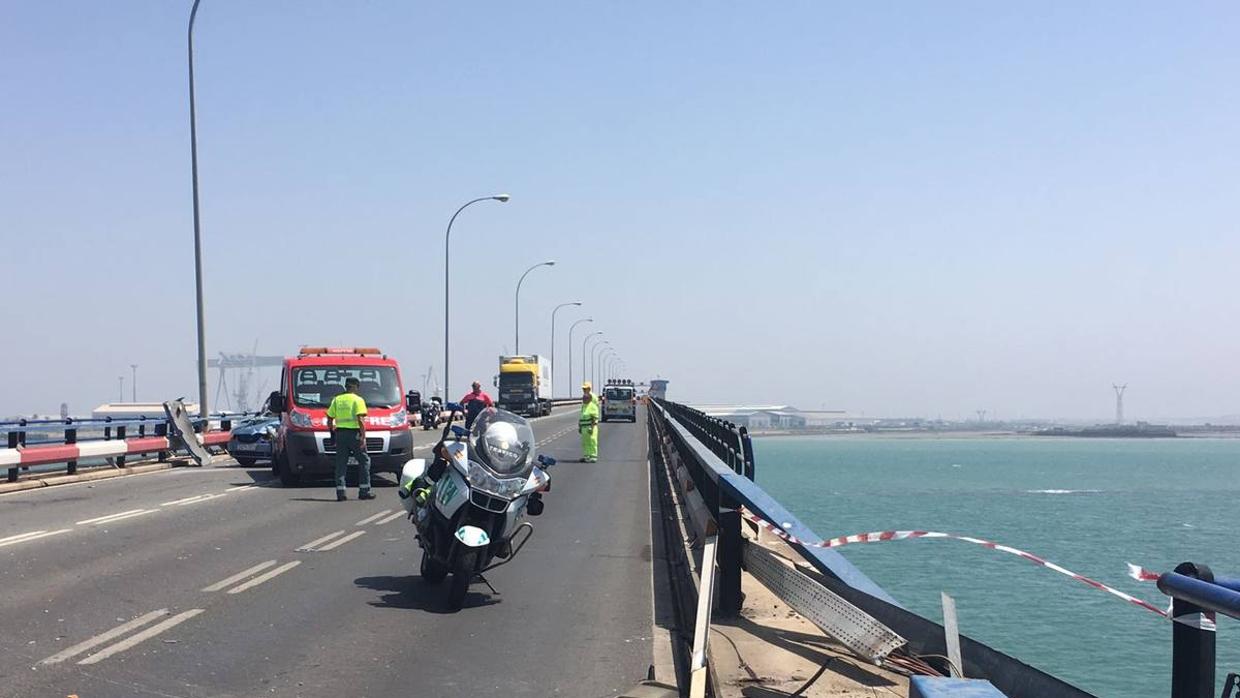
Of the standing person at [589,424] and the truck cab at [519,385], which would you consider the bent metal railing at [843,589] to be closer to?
the standing person at [589,424]

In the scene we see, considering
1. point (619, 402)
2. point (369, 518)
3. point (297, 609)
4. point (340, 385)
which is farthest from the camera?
point (619, 402)

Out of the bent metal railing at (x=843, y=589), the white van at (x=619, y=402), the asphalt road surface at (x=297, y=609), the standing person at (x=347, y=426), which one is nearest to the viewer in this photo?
the bent metal railing at (x=843, y=589)

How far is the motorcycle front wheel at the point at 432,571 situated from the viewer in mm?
10570

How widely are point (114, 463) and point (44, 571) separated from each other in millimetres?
16300

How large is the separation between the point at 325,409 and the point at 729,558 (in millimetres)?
15703

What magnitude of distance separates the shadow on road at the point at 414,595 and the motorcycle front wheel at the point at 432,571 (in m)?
0.07

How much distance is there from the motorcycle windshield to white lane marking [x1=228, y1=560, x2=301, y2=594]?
2472 millimetres

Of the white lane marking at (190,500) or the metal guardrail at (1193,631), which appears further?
the white lane marking at (190,500)

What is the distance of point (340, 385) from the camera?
74.4 feet

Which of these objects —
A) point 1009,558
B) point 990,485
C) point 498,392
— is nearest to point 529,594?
point 1009,558

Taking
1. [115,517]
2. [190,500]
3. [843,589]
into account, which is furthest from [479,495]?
[190,500]

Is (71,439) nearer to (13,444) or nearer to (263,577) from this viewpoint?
(13,444)

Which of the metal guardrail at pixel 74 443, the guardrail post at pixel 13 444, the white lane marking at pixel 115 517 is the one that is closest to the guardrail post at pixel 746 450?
the white lane marking at pixel 115 517

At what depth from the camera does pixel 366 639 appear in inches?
330
